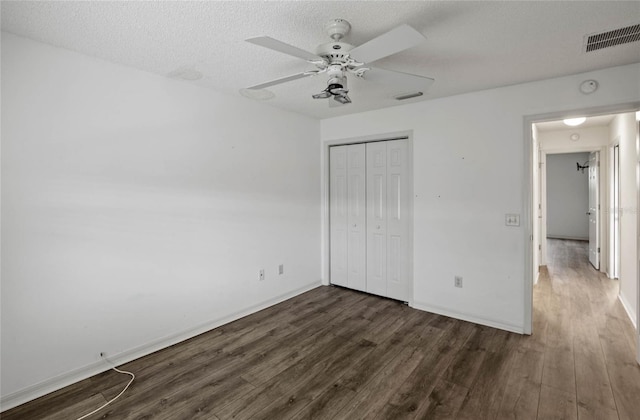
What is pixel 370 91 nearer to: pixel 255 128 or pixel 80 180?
pixel 255 128

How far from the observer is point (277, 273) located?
386 centimetres

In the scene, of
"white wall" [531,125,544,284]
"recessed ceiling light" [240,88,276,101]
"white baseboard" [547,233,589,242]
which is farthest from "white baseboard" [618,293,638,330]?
"white baseboard" [547,233,589,242]

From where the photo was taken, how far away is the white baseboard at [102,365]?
2.04 m

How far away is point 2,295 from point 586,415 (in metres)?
3.79

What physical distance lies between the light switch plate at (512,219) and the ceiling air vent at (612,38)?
1479 mm

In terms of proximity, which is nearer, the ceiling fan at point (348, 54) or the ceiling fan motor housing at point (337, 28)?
the ceiling fan at point (348, 54)

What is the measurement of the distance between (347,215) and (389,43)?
296cm

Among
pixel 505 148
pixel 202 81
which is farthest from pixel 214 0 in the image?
pixel 505 148

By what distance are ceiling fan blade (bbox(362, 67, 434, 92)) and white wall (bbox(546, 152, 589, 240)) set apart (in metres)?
8.54

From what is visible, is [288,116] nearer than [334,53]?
No

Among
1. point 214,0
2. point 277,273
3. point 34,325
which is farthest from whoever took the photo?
point 277,273

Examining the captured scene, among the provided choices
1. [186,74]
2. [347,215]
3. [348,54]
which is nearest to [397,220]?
[347,215]

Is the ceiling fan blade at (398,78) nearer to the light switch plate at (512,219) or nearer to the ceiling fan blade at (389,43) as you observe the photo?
the ceiling fan blade at (389,43)

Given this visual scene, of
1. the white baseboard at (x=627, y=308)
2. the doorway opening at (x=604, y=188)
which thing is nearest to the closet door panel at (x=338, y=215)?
the doorway opening at (x=604, y=188)
